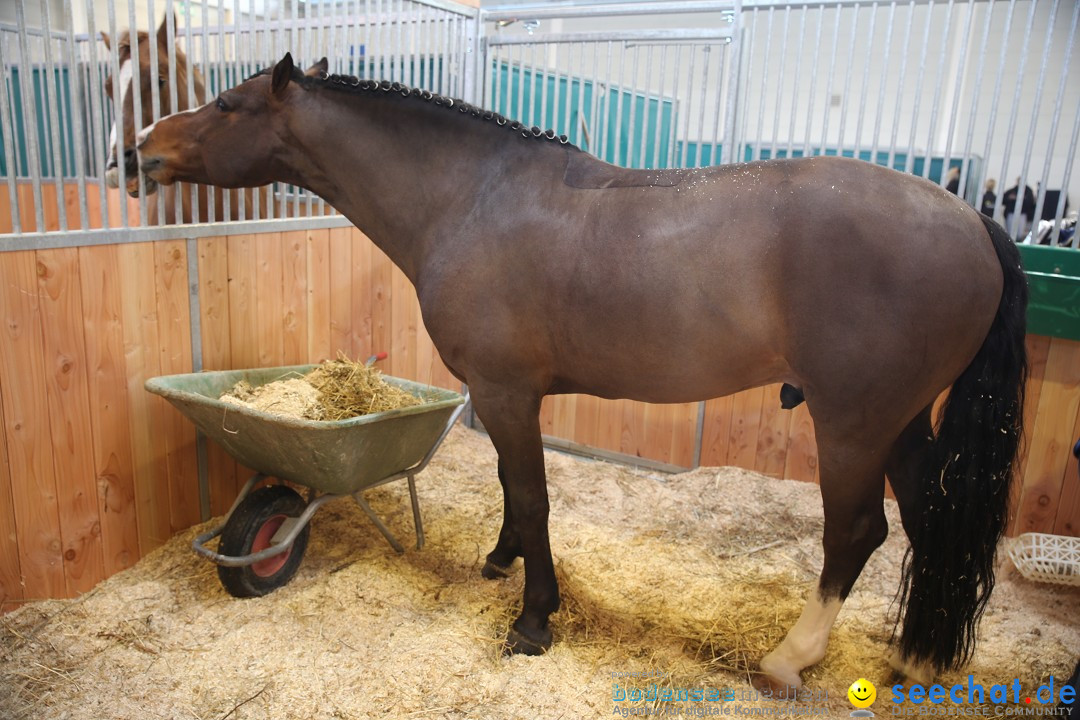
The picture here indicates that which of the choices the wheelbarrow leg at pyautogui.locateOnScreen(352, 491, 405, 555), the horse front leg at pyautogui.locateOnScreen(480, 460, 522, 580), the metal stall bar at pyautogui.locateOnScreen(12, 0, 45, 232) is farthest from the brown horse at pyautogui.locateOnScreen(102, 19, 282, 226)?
the horse front leg at pyautogui.locateOnScreen(480, 460, 522, 580)

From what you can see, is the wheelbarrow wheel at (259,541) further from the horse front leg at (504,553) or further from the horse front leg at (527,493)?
the horse front leg at (527,493)

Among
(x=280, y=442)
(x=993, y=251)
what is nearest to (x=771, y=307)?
(x=993, y=251)

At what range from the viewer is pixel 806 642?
2.22 meters

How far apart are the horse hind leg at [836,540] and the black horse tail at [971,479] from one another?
5.9 inches

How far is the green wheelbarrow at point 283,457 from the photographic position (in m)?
2.28

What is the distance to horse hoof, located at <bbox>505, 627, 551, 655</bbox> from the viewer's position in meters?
2.37

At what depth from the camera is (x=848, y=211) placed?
1.88m

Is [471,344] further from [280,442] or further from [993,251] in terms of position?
[993,251]

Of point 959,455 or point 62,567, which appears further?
point 62,567

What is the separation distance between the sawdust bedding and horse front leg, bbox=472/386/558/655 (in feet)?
0.32

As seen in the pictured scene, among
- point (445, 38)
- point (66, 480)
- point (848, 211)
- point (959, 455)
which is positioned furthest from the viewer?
point (445, 38)

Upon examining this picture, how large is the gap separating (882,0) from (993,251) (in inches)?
73.5

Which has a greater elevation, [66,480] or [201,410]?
[201,410]
